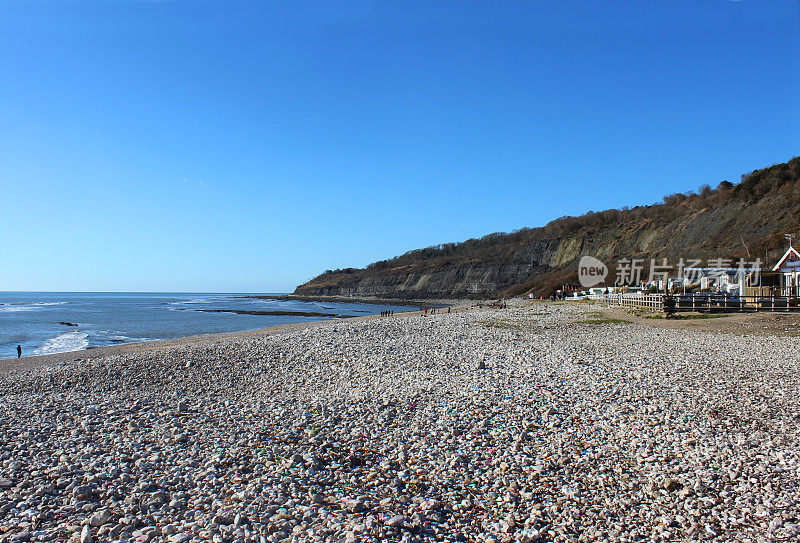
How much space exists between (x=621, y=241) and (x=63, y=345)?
83911 millimetres

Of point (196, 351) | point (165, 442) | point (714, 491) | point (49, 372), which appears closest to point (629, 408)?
point (714, 491)

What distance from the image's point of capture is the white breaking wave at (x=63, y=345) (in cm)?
2661

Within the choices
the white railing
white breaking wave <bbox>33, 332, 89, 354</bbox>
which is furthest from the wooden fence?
white breaking wave <bbox>33, 332, 89, 354</bbox>

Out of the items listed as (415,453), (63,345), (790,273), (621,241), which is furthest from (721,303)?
(621,241)

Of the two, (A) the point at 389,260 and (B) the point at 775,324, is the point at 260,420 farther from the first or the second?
(A) the point at 389,260

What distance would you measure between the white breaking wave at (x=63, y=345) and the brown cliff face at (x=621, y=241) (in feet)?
180

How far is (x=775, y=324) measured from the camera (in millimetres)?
21453

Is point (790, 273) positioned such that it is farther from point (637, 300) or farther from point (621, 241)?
point (621, 241)

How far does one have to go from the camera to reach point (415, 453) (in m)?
7.35

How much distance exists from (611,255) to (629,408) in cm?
8100

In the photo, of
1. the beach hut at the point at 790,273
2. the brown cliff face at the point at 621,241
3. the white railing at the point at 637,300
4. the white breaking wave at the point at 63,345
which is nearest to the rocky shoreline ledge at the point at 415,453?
the white breaking wave at the point at 63,345

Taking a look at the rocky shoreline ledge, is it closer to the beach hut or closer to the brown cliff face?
the beach hut

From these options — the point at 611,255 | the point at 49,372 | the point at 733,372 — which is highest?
the point at 611,255

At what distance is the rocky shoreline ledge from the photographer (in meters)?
5.27
